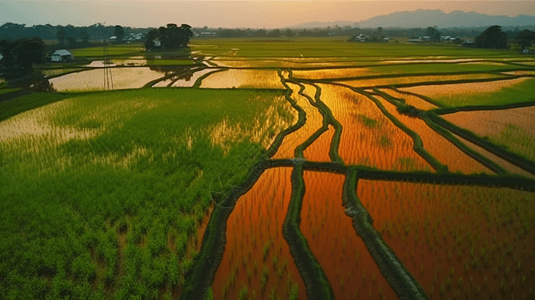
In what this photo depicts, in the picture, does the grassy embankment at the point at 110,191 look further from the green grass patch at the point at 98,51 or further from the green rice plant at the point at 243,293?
the green grass patch at the point at 98,51

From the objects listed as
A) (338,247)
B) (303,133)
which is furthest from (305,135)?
(338,247)

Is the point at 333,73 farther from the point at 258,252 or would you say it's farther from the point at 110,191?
the point at 258,252

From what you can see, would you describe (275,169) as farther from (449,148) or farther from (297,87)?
(297,87)

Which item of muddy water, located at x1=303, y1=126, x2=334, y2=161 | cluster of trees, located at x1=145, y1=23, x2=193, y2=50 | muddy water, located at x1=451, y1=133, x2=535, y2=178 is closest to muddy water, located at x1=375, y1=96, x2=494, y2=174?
muddy water, located at x1=451, y1=133, x2=535, y2=178

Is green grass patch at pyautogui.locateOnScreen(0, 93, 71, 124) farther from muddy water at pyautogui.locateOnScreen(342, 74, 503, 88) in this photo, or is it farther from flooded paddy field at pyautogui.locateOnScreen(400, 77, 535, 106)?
flooded paddy field at pyautogui.locateOnScreen(400, 77, 535, 106)

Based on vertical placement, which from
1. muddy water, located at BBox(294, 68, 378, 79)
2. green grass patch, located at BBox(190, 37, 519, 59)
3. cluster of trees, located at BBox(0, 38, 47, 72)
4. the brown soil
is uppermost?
green grass patch, located at BBox(190, 37, 519, 59)

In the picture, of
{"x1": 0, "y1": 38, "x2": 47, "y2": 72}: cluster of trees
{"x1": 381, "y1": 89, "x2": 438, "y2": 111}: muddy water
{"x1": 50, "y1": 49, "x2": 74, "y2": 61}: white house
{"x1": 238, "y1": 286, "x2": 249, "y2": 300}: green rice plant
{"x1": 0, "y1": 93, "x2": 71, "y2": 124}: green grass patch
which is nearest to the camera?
{"x1": 238, "y1": 286, "x2": 249, "y2": 300}: green rice plant
